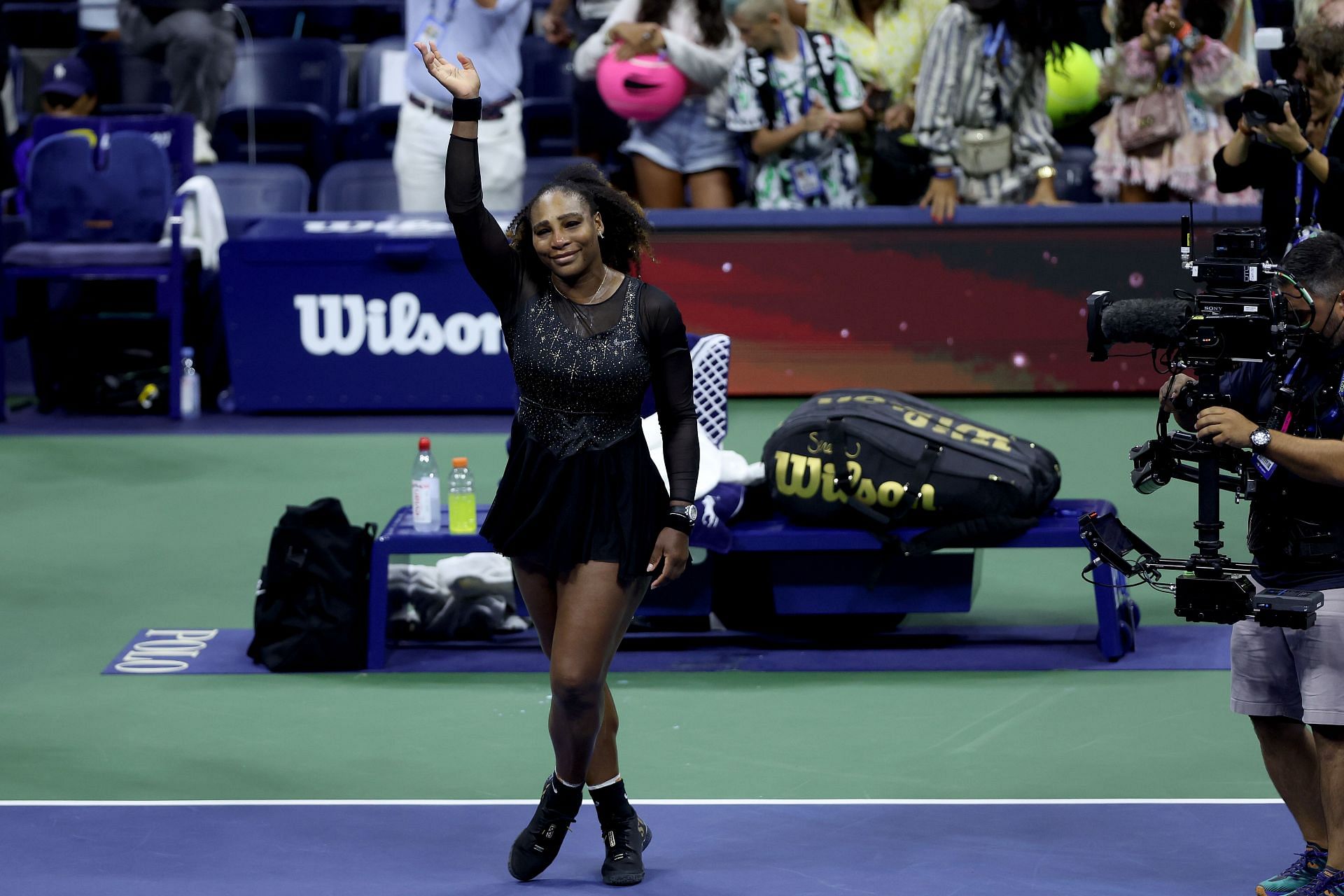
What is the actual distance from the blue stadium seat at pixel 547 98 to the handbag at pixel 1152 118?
3955 millimetres

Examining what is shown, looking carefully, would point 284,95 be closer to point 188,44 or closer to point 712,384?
point 188,44

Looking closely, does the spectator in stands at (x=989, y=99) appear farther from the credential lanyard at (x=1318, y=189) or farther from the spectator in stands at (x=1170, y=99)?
the credential lanyard at (x=1318, y=189)

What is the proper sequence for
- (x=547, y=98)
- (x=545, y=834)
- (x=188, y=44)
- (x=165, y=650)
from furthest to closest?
(x=547, y=98)
(x=188, y=44)
(x=165, y=650)
(x=545, y=834)

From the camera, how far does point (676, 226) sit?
11.3 metres

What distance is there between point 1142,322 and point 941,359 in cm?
725

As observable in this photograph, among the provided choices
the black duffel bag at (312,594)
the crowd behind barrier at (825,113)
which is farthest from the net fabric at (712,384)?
the crowd behind barrier at (825,113)

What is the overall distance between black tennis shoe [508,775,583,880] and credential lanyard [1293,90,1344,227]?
319 cm

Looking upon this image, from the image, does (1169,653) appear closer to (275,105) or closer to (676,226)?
(676,226)

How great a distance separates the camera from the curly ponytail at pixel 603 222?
476 cm

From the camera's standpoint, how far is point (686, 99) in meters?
11.4

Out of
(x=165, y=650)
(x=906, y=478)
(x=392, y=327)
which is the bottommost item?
(x=165, y=650)

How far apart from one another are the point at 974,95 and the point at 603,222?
21.1ft

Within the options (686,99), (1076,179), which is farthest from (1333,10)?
(686,99)

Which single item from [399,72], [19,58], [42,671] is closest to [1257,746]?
[42,671]
